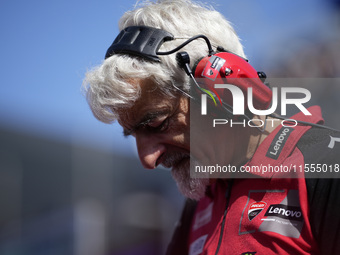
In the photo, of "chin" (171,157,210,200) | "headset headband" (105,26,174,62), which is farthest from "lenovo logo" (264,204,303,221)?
"headset headband" (105,26,174,62)

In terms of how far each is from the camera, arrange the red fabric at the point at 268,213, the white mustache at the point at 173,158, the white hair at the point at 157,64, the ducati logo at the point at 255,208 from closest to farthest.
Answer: the red fabric at the point at 268,213 → the ducati logo at the point at 255,208 → the white hair at the point at 157,64 → the white mustache at the point at 173,158

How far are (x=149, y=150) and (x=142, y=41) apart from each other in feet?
1.36

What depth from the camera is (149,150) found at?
164cm

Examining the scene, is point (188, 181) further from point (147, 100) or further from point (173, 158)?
point (147, 100)

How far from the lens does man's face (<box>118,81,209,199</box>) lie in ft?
5.20

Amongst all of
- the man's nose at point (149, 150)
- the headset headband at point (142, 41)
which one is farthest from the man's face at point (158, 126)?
the headset headband at point (142, 41)

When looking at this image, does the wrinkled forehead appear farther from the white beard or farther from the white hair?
the white beard

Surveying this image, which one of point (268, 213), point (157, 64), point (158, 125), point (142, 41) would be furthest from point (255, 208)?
point (142, 41)

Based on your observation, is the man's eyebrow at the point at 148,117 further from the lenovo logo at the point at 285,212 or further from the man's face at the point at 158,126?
the lenovo logo at the point at 285,212

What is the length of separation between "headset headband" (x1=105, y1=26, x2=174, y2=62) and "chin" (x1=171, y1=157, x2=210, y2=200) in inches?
17.9

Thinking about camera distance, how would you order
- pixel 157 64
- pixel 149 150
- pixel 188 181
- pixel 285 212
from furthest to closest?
pixel 188 181
pixel 149 150
pixel 157 64
pixel 285 212

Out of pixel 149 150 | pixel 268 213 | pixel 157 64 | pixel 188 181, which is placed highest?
pixel 157 64

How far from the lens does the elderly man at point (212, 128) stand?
1.37 meters

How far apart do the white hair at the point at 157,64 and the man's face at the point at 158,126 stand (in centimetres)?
4
